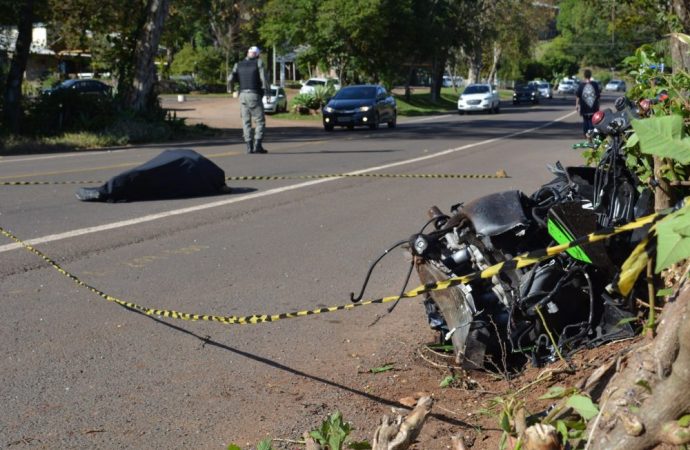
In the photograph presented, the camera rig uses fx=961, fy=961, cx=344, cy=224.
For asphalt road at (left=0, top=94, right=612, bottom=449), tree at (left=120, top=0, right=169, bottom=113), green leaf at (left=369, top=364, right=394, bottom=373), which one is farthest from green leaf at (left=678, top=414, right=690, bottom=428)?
tree at (left=120, top=0, right=169, bottom=113)

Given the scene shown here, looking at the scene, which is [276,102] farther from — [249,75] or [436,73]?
[249,75]

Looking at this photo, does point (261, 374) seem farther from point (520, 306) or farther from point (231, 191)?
point (231, 191)

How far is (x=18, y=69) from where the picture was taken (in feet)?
89.1

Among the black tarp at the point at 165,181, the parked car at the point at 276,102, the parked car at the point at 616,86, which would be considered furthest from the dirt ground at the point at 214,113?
the parked car at the point at 616,86

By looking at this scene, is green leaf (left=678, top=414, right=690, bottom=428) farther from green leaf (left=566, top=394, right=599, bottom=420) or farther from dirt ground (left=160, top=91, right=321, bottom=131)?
dirt ground (left=160, top=91, right=321, bottom=131)

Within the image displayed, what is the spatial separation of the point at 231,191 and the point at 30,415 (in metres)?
8.35

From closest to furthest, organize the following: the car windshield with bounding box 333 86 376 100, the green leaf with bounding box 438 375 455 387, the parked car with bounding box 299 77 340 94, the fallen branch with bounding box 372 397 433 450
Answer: the fallen branch with bounding box 372 397 433 450 → the green leaf with bounding box 438 375 455 387 → the car windshield with bounding box 333 86 376 100 → the parked car with bounding box 299 77 340 94

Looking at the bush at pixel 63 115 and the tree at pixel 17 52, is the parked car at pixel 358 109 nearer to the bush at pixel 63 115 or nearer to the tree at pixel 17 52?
the bush at pixel 63 115

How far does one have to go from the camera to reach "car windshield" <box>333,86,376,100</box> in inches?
1340

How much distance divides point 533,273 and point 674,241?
7.20 ft

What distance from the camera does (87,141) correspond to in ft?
82.4

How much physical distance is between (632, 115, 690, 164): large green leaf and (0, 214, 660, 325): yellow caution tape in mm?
680

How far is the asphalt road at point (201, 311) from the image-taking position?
4727 millimetres

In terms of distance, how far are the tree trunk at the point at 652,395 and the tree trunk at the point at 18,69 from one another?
25217 mm
